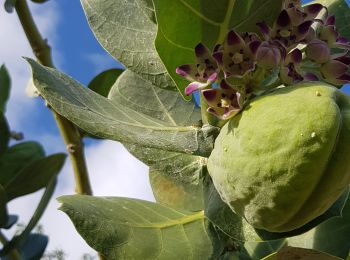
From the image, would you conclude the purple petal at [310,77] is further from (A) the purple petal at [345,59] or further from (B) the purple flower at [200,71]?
(B) the purple flower at [200,71]

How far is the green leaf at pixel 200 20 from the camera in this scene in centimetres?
145

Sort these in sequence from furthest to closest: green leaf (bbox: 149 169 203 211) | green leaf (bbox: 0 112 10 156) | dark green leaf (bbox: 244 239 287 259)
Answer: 1. green leaf (bbox: 0 112 10 156)
2. dark green leaf (bbox: 244 239 287 259)
3. green leaf (bbox: 149 169 203 211)

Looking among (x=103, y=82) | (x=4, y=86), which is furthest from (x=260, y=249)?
(x=4, y=86)

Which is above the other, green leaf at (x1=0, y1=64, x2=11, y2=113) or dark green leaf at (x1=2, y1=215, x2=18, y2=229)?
green leaf at (x1=0, y1=64, x2=11, y2=113)

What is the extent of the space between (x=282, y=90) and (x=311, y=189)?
8.1 inches

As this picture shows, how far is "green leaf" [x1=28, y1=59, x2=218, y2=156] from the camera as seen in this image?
4.75ft

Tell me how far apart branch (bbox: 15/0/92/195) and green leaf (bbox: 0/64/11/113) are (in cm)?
62

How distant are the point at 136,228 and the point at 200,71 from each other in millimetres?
409

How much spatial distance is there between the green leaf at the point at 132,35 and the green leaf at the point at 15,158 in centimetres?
139

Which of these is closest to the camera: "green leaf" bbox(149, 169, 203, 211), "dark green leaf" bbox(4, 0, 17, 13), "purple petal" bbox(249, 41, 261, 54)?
"purple petal" bbox(249, 41, 261, 54)

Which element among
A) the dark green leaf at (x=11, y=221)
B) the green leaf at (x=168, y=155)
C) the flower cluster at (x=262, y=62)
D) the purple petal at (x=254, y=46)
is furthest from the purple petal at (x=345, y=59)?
the dark green leaf at (x=11, y=221)

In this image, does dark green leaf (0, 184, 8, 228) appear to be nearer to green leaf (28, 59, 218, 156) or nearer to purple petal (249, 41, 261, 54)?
green leaf (28, 59, 218, 156)

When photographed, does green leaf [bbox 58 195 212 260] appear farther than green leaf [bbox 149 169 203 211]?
No

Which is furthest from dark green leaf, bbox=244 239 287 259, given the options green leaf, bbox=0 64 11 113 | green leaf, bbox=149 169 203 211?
green leaf, bbox=0 64 11 113
